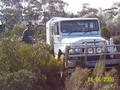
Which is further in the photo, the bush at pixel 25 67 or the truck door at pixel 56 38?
the truck door at pixel 56 38

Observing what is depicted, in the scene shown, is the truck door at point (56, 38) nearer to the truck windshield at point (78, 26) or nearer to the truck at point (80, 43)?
the truck at point (80, 43)

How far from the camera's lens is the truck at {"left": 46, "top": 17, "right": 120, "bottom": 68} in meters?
11.9

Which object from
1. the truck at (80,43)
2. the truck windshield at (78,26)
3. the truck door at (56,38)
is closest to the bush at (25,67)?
the truck at (80,43)

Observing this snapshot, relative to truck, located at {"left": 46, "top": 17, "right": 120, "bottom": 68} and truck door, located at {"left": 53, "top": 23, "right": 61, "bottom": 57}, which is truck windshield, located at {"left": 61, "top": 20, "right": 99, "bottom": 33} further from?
truck door, located at {"left": 53, "top": 23, "right": 61, "bottom": 57}

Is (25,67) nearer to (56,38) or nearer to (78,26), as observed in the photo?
(78,26)

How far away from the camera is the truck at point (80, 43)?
11898mm

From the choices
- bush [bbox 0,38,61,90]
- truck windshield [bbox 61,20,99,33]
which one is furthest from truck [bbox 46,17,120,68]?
bush [bbox 0,38,61,90]

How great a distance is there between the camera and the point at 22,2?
49.6 m

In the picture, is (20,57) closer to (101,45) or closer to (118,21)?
(101,45)

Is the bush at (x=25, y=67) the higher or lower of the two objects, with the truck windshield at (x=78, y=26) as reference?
lower

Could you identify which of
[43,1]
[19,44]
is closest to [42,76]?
[19,44]

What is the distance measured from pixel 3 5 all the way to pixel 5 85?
4034 cm

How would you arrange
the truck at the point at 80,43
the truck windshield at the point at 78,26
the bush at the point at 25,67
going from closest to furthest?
1. the bush at the point at 25,67
2. the truck at the point at 80,43
3. the truck windshield at the point at 78,26

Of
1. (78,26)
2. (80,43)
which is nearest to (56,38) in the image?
(78,26)
